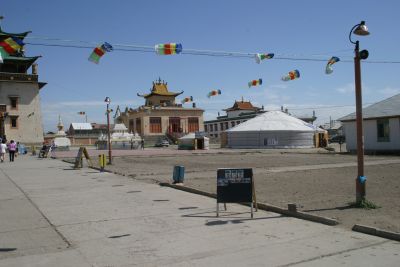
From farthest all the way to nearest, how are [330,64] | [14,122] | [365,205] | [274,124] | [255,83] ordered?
[14,122] → [274,124] → [255,83] → [330,64] → [365,205]

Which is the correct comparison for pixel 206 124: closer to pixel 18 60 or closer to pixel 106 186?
pixel 18 60

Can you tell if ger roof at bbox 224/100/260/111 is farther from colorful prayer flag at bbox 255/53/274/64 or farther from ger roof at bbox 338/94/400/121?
colorful prayer flag at bbox 255/53/274/64

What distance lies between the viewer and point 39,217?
884cm

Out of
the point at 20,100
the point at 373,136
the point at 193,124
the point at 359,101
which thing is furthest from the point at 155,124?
the point at 359,101

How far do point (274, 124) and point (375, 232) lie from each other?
4670cm

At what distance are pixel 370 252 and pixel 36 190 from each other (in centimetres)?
1058

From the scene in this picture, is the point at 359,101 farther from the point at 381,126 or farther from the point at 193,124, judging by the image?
the point at 193,124

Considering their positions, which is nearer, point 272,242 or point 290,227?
point 272,242

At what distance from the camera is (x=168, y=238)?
22.5 ft

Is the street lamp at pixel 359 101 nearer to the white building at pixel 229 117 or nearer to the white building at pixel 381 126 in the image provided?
the white building at pixel 381 126

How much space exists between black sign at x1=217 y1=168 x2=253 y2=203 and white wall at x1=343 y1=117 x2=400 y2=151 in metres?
25.1

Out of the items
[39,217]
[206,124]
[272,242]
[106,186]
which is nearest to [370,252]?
[272,242]

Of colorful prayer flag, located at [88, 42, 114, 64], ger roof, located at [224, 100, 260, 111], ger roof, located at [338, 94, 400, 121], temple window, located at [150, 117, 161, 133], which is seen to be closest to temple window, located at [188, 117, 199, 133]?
temple window, located at [150, 117, 161, 133]

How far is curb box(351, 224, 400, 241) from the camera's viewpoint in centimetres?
648
